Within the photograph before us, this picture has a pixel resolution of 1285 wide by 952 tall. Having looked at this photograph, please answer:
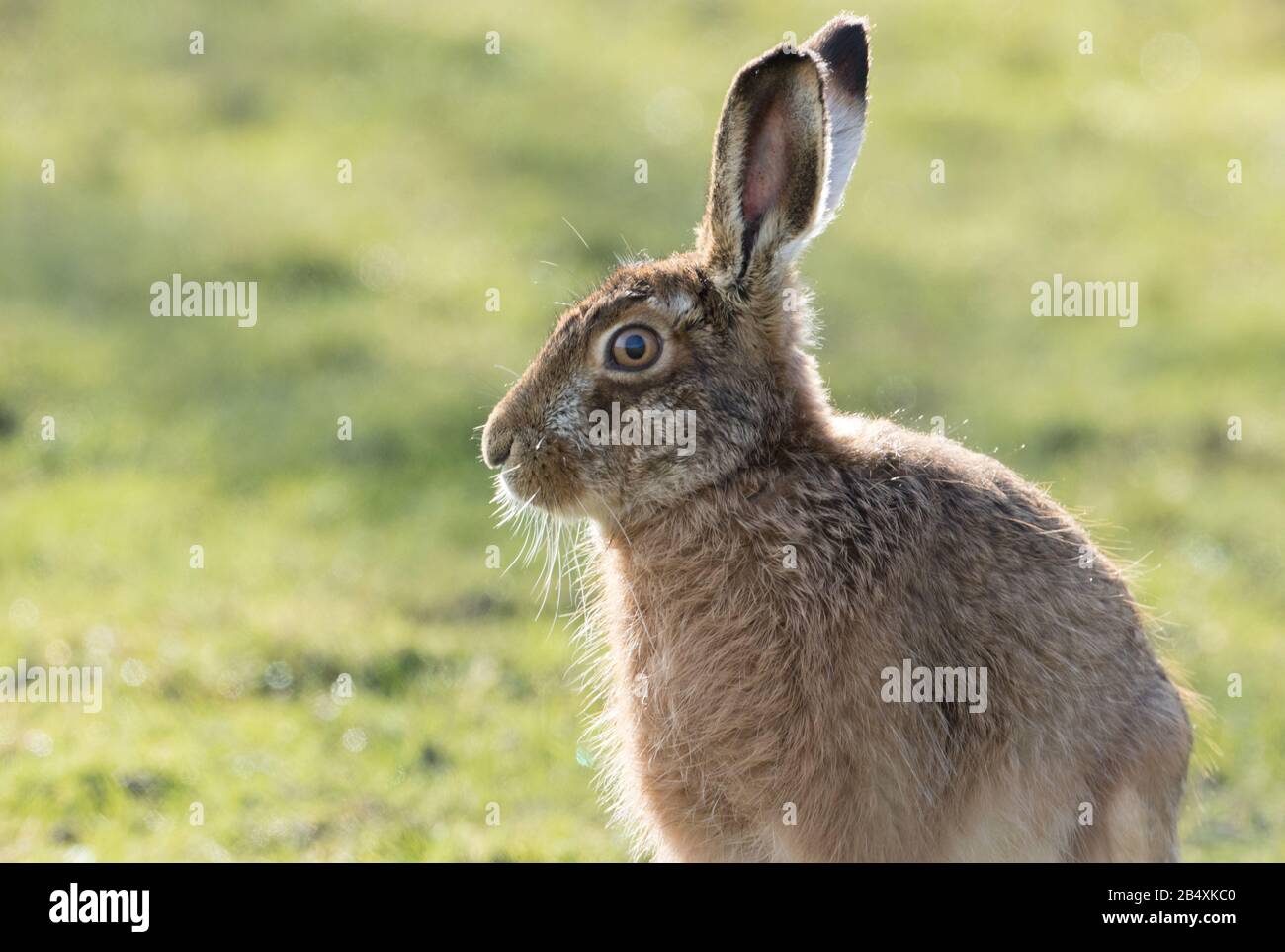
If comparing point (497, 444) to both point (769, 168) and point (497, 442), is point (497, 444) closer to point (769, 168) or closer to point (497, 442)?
point (497, 442)

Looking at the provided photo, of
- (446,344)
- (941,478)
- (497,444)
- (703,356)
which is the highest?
(446,344)

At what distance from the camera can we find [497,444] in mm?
4758

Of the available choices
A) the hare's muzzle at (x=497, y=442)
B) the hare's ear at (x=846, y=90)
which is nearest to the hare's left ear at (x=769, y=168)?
the hare's ear at (x=846, y=90)

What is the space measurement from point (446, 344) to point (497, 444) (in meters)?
7.03

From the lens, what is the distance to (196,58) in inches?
623

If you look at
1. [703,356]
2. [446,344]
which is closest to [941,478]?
[703,356]

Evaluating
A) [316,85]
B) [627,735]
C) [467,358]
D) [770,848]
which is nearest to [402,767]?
[627,735]

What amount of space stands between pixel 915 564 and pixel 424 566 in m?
4.92

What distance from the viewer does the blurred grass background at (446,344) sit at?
22.3 ft

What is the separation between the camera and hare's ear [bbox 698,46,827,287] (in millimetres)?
4488

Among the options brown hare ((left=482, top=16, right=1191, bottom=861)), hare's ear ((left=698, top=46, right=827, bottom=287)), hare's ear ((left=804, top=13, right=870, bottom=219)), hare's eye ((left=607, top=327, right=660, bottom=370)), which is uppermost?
hare's ear ((left=804, top=13, right=870, bottom=219))

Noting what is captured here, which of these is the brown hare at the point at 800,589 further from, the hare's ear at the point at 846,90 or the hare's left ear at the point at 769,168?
the hare's ear at the point at 846,90

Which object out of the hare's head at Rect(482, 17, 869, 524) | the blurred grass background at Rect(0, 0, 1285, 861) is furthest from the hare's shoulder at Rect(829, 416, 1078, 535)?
the blurred grass background at Rect(0, 0, 1285, 861)

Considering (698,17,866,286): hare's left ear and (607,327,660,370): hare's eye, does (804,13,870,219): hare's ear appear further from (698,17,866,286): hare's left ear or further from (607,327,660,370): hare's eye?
(607,327,660,370): hare's eye
